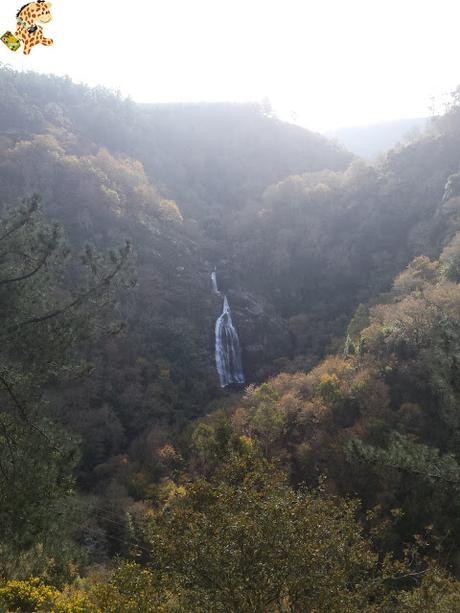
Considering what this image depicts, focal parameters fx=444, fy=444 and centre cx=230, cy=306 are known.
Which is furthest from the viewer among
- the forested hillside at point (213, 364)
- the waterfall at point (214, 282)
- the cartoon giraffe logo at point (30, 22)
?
the waterfall at point (214, 282)

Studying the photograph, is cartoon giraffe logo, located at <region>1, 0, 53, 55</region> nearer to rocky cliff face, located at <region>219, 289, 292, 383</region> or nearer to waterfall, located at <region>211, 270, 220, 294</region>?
rocky cliff face, located at <region>219, 289, 292, 383</region>

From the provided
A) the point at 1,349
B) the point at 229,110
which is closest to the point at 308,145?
the point at 229,110

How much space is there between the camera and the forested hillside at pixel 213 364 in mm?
7566

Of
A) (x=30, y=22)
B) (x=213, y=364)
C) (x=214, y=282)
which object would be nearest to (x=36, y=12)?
(x=30, y=22)

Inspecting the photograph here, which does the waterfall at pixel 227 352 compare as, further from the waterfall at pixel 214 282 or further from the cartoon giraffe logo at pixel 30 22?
the cartoon giraffe logo at pixel 30 22

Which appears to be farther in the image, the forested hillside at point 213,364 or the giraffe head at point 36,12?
the forested hillside at point 213,364

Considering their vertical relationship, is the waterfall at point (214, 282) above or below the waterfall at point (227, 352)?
above

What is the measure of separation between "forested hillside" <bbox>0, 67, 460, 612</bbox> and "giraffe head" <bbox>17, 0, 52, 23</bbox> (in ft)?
17.8

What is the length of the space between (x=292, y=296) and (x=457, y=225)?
20.4m

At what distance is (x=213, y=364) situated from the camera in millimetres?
45375

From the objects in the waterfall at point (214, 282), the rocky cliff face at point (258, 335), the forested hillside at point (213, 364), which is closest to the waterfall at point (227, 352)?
the rocky cliff face at point (258, 335)

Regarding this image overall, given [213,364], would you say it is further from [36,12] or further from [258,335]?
[36,12]

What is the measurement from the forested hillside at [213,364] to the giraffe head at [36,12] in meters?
5.41

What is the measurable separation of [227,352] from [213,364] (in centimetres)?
268
